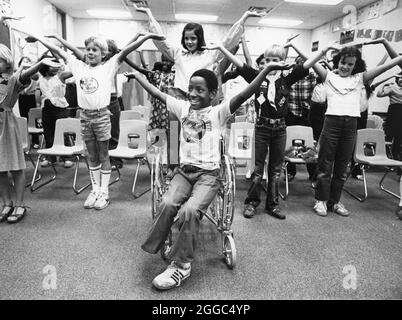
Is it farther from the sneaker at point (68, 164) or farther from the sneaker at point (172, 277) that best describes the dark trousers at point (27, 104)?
the sneaker at point (172, 277)

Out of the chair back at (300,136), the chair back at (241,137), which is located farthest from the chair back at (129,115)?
the chair back at (300,136)

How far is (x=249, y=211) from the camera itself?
2.74 meters

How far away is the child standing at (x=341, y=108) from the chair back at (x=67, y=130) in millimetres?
2515

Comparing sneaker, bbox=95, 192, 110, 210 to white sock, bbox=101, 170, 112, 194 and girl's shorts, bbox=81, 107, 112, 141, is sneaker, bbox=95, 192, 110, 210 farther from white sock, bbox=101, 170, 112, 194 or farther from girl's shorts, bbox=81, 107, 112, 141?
girl's shorts, bbox=81, 107, 112, 141

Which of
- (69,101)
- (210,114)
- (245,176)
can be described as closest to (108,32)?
(69,101)

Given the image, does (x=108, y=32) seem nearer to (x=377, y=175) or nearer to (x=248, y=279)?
(x=377, y=175)

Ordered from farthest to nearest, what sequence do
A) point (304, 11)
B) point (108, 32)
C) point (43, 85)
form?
point (108, 32)
point (304, 11)
point (43, 85)

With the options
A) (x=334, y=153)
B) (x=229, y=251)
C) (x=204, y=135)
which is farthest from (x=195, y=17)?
(x=229, y=251)

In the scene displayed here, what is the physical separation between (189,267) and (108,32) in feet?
27.5

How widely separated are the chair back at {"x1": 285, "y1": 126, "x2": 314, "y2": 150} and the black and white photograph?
0.02 meters

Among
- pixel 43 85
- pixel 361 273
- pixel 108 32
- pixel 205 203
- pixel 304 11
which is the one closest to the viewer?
pixel 205 203

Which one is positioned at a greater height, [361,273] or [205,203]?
[205,203]

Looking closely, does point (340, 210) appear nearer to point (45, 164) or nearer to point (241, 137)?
point (241, 137)

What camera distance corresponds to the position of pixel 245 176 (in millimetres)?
4047
